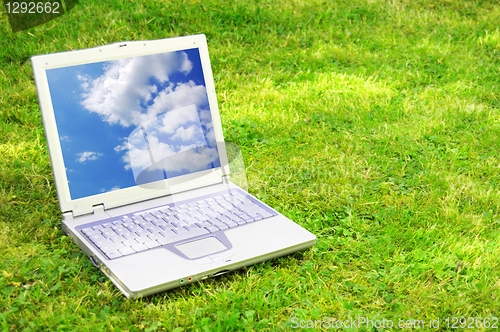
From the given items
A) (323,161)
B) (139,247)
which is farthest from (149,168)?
(323,161)

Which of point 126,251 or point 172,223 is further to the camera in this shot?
point 172,223

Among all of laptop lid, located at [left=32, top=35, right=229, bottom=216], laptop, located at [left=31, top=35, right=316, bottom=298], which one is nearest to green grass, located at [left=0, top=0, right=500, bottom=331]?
laptop, located at [left=31, top=35, right=316, bottom=298]

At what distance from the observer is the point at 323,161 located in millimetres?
4219

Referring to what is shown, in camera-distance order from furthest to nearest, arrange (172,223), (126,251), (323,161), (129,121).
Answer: (323,161)
(129,121)
(172,223)
(126,251)

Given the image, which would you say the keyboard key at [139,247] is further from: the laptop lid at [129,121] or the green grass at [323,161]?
the laptop lid at [129,121]

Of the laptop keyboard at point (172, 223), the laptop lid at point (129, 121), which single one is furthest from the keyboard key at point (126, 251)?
the laptop lid at point (129, 121)

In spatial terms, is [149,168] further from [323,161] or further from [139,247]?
[323,161]

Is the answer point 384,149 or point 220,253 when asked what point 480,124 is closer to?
point 384,149

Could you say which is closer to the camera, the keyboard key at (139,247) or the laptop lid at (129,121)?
the keyboard key at (139,247)

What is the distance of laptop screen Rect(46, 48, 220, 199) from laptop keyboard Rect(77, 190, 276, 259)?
0.58 ft

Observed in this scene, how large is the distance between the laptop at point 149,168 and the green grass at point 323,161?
0.14m

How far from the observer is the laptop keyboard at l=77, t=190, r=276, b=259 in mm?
2984

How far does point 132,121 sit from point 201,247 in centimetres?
76

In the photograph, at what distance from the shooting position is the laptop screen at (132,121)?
3152 mm
